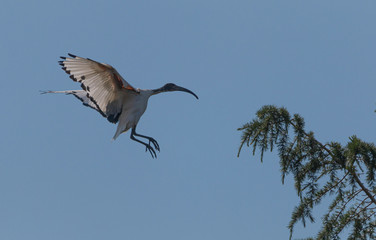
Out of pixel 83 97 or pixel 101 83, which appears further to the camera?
pixel 83 97

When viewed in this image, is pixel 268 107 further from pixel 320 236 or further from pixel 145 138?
pixel 145 138

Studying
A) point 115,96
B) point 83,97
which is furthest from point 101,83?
point 83,97

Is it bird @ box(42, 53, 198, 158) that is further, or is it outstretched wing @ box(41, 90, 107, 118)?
outstretched wing @ box(41, 90, 107, 118)

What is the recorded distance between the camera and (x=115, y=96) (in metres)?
8.68

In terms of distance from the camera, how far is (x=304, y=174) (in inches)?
229

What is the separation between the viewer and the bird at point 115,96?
8102mm

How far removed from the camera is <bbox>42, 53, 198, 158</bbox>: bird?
8102 millimetres

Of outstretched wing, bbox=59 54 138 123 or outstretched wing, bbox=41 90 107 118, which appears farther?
outstretched wing, bbox=41 90 107 118

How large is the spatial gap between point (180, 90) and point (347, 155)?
170 inches

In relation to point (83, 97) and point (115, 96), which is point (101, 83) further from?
point (83, 97)

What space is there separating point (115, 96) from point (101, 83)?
420 millimetres

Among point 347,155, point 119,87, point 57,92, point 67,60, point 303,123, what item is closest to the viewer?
point 347,155

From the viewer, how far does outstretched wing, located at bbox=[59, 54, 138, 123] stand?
786 cm

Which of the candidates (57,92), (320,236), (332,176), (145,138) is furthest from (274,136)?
(57,92)
